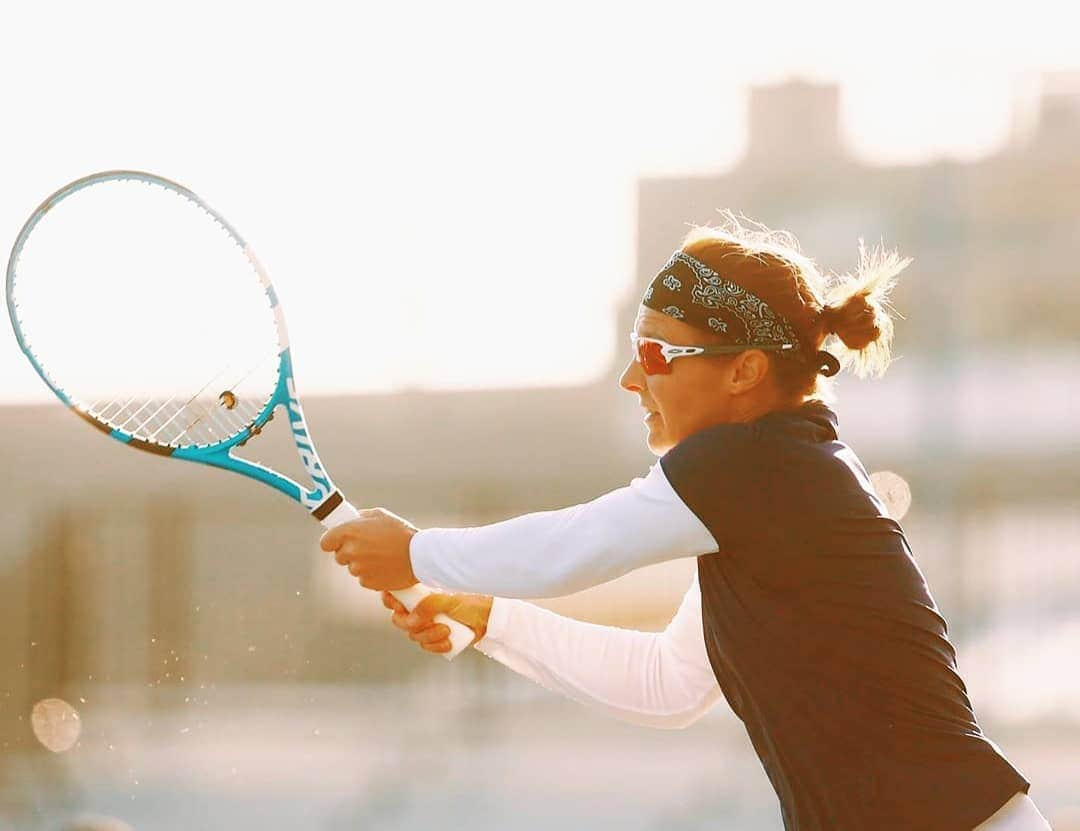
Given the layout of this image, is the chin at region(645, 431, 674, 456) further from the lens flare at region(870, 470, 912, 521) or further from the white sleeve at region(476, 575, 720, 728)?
the lens flare at region(870, 470, 912, 521)

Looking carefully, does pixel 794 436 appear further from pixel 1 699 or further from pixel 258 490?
pixel 1 699

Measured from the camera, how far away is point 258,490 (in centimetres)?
1077

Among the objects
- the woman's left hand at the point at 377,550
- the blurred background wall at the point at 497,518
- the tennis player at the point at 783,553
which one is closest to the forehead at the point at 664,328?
the tennis player at the point at 783,553

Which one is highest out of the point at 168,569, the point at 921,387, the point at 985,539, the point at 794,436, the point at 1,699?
A: the point at 794,436

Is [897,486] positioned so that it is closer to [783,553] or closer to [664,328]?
[664,328]

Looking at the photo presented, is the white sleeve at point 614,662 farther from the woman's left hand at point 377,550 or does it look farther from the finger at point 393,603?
the woman's left hand at point 377,550

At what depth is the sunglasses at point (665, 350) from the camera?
158 centimetres

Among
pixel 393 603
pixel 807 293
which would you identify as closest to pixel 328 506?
pixel 393 603

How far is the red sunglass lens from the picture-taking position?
5.27 feet

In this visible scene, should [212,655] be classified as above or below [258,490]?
below

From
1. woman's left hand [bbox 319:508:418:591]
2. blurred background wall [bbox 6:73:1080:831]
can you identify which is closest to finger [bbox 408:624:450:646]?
woman's left hand [bbox 319:508:418:591]

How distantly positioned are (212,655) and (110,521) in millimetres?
1514

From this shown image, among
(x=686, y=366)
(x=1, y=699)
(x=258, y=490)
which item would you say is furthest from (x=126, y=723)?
(x=686, y=366)

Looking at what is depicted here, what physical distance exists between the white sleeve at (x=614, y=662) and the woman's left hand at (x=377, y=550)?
0.21m
